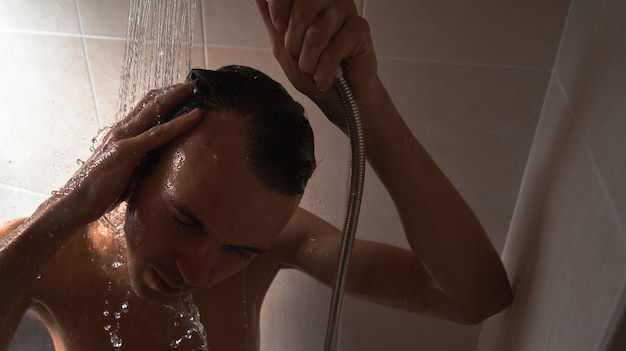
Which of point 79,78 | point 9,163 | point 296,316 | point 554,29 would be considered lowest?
point 296,316

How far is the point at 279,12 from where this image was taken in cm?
46

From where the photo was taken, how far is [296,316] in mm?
1117

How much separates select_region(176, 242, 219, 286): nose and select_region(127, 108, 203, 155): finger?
141 millimetres

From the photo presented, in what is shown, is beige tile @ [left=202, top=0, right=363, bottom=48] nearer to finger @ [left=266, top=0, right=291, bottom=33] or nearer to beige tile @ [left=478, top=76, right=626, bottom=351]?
finger @ [left=266, top=0, right=291, bottom=33]

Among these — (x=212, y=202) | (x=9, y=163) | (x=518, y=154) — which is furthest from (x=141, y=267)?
(x=9, y=163)

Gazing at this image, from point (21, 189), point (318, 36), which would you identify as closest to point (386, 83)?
point (318, 36)

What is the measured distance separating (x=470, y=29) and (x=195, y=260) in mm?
566

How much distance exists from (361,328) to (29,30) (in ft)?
3.32

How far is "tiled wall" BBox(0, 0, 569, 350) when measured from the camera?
775 millimetres

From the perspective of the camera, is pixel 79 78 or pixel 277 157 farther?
pixel 79 78

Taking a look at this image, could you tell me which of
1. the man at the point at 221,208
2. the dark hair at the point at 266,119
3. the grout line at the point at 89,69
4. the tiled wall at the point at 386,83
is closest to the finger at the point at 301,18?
the man at the point at 221,208

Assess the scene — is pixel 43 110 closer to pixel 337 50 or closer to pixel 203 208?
pixel 203 208

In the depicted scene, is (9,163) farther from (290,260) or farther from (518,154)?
(518,154)

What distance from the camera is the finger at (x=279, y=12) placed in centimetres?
46
